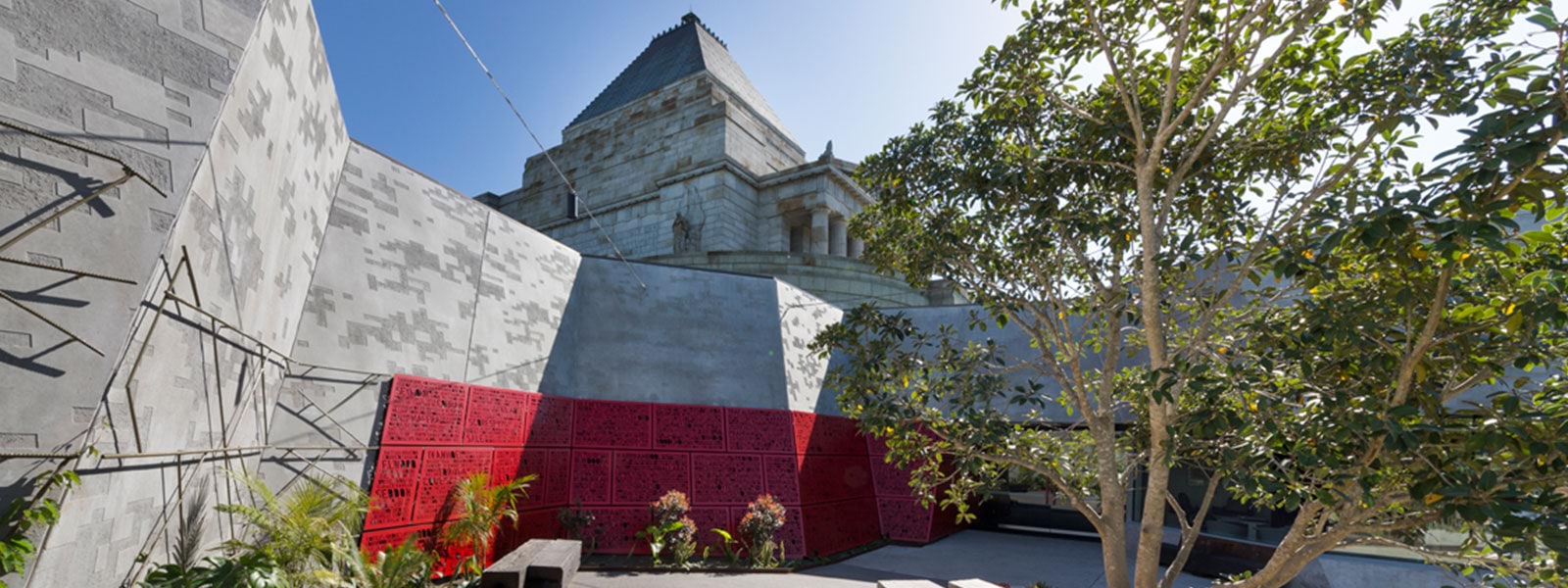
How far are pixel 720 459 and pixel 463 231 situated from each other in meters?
6.27

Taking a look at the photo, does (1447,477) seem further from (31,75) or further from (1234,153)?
(31,75)

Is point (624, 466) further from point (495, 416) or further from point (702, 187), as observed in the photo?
point (702, 187)

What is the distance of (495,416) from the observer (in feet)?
37.9

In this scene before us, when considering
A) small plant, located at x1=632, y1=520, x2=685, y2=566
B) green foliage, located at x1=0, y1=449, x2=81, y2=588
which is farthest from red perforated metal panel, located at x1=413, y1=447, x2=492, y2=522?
green foliage, located at x1=0, y1=449, x2=81, y2=588

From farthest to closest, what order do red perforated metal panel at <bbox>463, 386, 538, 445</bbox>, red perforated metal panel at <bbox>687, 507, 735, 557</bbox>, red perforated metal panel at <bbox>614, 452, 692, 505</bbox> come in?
1. red perforated metal panel at <bbox>687, 507, 735, 557</bbox>
2. red perforated metal panel at <bbox>614, 452, 692, 505</bbox>
3. red perforated metal panel at <bbox>463, 386, 538, 445</bbox>

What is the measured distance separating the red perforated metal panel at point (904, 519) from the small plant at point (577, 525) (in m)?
6.79

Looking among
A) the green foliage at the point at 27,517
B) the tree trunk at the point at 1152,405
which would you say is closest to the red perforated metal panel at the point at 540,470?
the green foliage at the point at 27,517

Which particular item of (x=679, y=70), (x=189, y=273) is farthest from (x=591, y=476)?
(x=679, y=70)

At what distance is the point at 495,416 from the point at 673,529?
3.48m

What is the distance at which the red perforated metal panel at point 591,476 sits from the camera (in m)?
12.3

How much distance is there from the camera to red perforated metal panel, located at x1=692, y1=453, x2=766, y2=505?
13219mm

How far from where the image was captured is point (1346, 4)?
589 centimetres

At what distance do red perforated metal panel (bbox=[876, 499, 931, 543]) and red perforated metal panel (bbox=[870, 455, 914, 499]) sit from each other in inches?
6.9

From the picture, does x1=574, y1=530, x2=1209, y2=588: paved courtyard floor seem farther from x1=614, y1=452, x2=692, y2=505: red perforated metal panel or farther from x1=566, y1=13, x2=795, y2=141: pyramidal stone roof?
x1=566, y1=13, x2=795, y2=141: pyramidal stone roof
